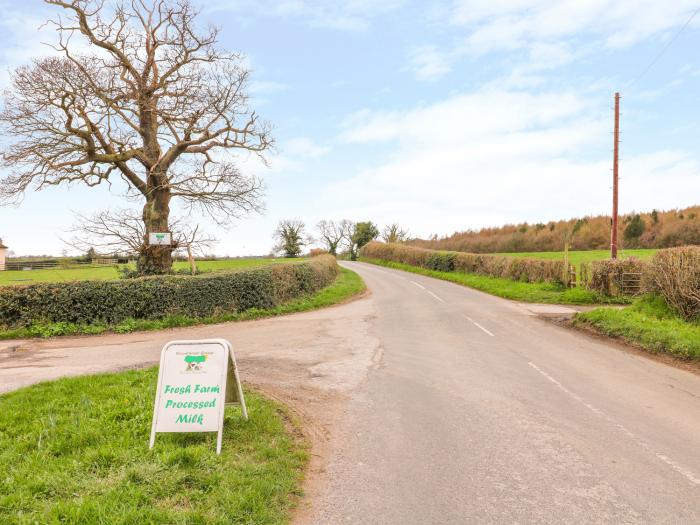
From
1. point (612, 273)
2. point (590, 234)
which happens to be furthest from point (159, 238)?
point (590, 234)

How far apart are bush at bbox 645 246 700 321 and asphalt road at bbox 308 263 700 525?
10.1 ft

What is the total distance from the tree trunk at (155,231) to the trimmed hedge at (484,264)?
19310 millimetres

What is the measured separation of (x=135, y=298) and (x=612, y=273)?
1954 centimetres

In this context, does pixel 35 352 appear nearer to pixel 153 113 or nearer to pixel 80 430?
pixel 80 430

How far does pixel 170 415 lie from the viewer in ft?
16.9

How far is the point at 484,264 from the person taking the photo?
3344 cm

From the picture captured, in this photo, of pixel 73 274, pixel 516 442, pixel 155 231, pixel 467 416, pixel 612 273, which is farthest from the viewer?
pixel 73 274

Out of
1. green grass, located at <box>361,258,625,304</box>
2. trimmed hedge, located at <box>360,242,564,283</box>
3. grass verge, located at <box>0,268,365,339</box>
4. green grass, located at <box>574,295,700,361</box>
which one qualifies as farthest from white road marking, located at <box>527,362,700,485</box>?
trimmed hedge, located at <box>360,242,564,283</box>

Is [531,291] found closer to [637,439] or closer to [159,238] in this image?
[159,238]

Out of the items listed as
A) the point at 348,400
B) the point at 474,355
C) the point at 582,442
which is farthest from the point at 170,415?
the point at 474,355

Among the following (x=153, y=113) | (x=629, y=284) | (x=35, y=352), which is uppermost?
(x=153, y=113)

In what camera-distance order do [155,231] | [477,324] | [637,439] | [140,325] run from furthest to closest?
[155,231] → [477,324] → [140,325] → [637,439]

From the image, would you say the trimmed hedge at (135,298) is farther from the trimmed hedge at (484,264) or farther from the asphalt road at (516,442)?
the trimmed hedge at (484,264)

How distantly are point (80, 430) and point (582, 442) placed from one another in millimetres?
5798
